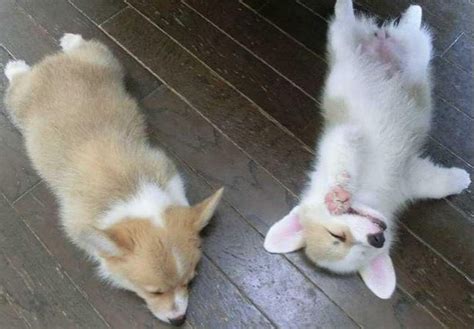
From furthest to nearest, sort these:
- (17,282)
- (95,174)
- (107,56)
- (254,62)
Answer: (254,62)
(107,56)
(17,282)
(95,174)

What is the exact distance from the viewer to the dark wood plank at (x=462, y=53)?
2.38 m

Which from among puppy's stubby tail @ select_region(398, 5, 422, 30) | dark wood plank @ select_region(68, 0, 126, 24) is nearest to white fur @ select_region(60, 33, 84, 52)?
dark wood plank @ select_region(68, 0, 126, 24)

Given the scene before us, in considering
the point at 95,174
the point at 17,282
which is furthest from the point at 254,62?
the point at 17,282

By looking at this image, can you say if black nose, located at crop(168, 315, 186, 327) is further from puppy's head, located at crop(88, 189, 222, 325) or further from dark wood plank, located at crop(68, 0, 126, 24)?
dark wood plank, located at crop(68, 0, 126, 24)

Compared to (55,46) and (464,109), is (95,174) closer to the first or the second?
(55,46)

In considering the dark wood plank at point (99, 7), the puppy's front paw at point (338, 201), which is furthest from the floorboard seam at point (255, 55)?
the puppy's front paw at point (338, 201)

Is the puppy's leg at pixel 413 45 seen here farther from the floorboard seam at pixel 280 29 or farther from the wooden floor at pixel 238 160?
the floorboard seam at pixel 280 29

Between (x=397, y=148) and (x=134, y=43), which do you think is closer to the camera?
(x=397, y=148)

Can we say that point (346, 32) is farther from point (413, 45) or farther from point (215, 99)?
point (215, 99)

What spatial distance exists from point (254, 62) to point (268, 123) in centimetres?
33

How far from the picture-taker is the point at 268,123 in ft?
7.55

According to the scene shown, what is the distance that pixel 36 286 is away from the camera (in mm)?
2000

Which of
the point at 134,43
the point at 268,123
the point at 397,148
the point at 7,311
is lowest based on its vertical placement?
the point at 7,311

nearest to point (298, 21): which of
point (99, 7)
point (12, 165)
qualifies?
point (99, 7)
